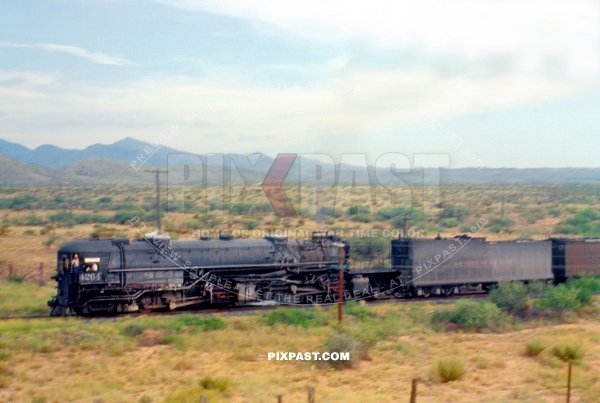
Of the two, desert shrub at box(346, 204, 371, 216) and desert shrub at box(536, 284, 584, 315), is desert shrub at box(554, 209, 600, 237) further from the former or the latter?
desert shrub at box(536, 284, 584, 315)

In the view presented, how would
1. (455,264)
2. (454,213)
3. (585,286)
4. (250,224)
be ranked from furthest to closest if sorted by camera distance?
(454,213)
(250,224)
(455,264)
(585,286)

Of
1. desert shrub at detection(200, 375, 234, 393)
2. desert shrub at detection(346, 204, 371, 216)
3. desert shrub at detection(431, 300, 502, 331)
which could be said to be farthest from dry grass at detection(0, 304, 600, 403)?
desert shrub at detection(346, 204, 371, 216)

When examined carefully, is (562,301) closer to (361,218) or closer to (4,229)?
(361,218)

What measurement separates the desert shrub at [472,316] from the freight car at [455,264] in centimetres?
367

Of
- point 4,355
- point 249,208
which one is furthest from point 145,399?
point 249,208

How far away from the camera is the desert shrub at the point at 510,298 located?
21984 millimetres

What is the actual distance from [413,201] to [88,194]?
125ft

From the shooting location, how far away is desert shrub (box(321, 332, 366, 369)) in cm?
1614

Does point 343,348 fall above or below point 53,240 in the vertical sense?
below

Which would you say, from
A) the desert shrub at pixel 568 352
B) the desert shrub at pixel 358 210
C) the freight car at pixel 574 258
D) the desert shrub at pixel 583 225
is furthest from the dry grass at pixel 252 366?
the desert shrub at pixel 583 225

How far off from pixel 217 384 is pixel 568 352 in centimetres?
991

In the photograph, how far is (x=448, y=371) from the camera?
49.4ft

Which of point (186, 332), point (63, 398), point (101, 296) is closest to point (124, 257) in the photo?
point (101, 296)

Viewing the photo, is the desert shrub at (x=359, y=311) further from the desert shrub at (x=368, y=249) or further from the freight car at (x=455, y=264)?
the desert shrub at (x=368, y=249)
